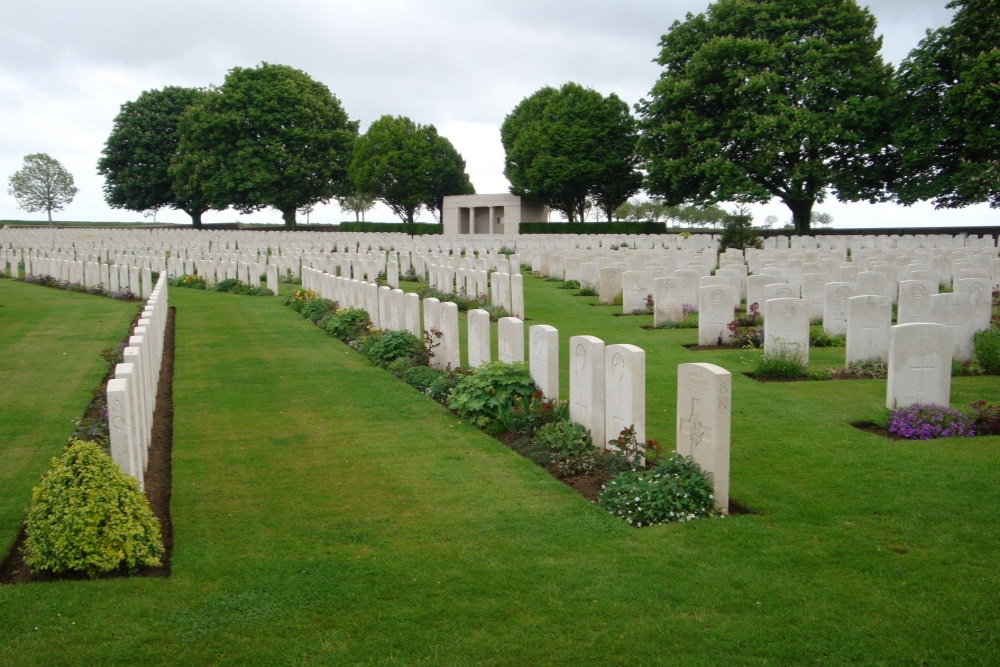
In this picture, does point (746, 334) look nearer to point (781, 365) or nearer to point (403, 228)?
point (781, 365)

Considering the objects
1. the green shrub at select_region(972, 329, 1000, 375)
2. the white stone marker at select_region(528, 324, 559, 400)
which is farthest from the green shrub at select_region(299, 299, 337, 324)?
the green shrub at select_region(972, 329, 1000, 375)

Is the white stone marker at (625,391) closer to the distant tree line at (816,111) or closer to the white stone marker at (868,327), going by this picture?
the white stone marker at (868,327)

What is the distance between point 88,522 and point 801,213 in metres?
39.7

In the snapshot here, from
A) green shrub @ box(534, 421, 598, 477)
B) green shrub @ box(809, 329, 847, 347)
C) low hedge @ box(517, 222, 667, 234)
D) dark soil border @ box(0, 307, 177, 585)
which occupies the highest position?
low hedge @ box(517, 222, 667, 234)

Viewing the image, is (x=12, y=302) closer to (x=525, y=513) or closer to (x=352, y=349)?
(x=352, y=349)

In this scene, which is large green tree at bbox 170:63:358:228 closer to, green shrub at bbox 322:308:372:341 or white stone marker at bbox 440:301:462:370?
green shrub at bbox 322:308:372:341

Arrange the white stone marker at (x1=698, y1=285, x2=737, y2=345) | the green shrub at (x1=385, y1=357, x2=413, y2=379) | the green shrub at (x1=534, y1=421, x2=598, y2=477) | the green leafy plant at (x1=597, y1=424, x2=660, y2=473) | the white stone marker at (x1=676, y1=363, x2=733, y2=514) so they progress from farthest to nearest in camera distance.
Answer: the white stone marker at (x1=698, y1=285, x2=737, y2=345) → the green shrub at (x1=385, y1=357, x2=413, y2=379) → the green shrub at (x1=534, y1=421, x2=598, y2=477) → the green leafy plant at (x1=597, y1=424, x2=660, y2=473) → the white stone marker at (x1=676, y1=363, x2=733, y2=514)

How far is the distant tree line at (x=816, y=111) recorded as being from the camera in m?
32.8

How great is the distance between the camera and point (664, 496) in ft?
19.3

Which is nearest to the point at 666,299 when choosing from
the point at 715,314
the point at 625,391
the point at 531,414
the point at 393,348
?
the point at 715,314

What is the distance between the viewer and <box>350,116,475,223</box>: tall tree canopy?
62.1 m

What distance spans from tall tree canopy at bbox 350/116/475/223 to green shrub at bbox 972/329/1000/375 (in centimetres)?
5397

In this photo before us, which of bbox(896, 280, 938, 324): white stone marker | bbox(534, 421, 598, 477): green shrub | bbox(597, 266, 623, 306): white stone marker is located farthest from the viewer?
bbox(597, 266, 623, 306): white stone marker

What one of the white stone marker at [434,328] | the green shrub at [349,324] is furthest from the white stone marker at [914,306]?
the green shrub at [349,324]
